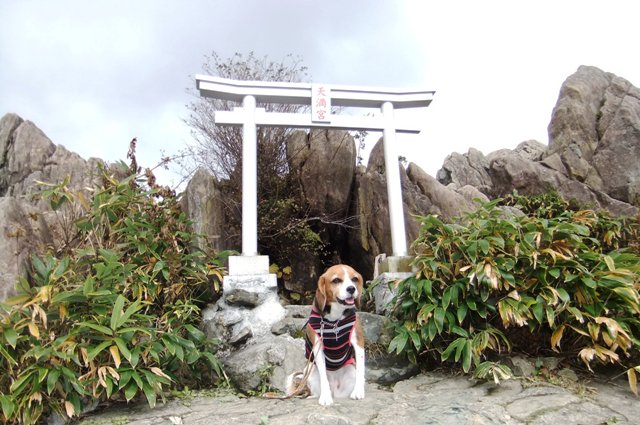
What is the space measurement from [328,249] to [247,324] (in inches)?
118

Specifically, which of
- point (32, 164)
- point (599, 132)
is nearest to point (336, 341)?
point (32, 164)

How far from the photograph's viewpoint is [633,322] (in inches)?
157

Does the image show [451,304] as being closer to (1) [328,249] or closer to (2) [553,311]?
(2) [553,311]

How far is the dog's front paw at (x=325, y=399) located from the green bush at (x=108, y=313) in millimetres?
1485

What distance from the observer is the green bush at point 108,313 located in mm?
3543

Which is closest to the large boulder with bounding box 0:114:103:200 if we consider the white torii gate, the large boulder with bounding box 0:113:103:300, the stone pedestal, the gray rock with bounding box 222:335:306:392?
the large boulder with bounding box 0:113:103:300

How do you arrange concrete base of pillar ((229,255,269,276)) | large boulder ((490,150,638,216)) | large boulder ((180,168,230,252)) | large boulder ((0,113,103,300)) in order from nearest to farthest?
concrete base of pillar ((229,255,269,276)) → large boulder ((180,168,230,252)) → large boulder ((0,113,103,300)) → large boulder ((490,150,638,216))

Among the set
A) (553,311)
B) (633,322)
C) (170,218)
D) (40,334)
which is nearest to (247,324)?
(170,218)

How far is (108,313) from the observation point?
3873 mm

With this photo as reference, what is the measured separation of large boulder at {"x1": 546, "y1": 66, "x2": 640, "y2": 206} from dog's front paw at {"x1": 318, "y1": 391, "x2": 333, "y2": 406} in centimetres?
928

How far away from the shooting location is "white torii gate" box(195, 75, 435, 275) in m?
5.99

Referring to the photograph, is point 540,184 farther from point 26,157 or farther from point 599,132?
point 26,157

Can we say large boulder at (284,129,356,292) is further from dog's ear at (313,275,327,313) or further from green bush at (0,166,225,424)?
dog's ear at (313,275,327,313)

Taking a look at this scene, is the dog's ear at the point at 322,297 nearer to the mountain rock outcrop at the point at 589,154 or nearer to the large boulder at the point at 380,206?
the large boulder at the point at 380,206
